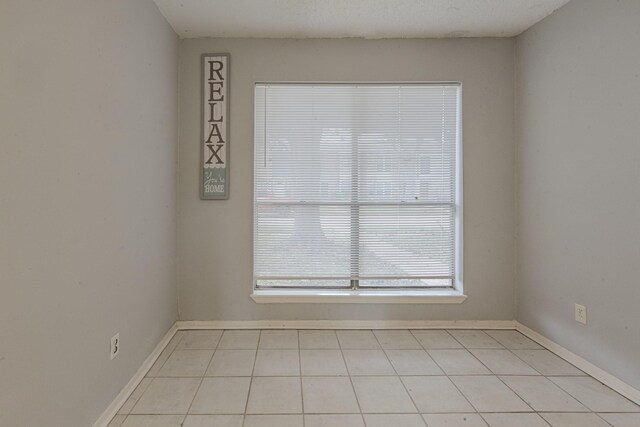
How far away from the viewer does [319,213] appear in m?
2.92

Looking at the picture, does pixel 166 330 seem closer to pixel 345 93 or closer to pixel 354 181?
pixel 354 181

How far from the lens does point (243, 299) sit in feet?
9.36

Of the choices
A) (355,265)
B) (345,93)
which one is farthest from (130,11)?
(355,265)

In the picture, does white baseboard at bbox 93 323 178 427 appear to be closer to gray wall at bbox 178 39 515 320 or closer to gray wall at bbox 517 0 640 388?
gray wall at bbox 178 39 515 320

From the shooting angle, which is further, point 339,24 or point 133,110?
point 339,24

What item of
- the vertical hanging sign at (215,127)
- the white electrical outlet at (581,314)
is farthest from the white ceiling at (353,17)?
the white electrical outlet at (581,314)

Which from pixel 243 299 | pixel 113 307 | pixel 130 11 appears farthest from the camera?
pixel 243 299

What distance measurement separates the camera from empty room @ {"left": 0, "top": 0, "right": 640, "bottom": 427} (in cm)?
139

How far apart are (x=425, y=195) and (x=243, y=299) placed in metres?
1.82

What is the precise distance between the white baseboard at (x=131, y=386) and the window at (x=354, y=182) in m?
0.84

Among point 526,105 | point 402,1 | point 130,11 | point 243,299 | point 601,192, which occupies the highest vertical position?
point 402,1

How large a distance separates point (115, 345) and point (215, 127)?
177cm

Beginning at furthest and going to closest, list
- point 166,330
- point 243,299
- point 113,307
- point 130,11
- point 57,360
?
point 243,299 → point 166,330 → point 130,11 → point 113,307 → point 57,360

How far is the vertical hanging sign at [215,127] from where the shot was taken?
2.81 metres
